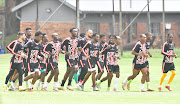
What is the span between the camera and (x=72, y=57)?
1673 cm

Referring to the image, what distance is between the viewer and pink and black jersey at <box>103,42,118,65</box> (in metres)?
16.6

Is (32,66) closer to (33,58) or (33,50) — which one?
(33,58)

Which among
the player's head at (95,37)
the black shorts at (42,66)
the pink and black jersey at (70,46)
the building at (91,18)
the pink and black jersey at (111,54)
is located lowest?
the black shorts at (42,66)

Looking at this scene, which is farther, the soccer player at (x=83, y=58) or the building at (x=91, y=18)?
the building at (x=91, y=18)

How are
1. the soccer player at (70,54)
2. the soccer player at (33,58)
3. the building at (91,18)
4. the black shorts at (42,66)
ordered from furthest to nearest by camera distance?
the building at (91,18) → the black shorts at (42,66) → the soccer player at (70,54) → the soccer player at (33,58)

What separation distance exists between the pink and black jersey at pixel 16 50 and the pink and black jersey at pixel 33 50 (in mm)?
282

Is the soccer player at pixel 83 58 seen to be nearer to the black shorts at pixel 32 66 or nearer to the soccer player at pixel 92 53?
the soccer player at pixel 92 53

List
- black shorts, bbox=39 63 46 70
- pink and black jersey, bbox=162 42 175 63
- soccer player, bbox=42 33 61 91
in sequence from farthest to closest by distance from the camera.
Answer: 1. pink and black jersey, bbox=162 42 175 63
2. black shorts, bbox=39 63 46 70
3. soccer player, bbox=42 33 61 91

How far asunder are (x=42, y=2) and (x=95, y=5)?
6039 millimetres

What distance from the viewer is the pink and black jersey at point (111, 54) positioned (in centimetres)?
1656

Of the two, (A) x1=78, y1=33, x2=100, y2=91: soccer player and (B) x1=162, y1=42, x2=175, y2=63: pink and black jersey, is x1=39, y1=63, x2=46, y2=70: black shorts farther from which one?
(B) x1=162, y1=42, x2=175, y2=63: pink and black jersey

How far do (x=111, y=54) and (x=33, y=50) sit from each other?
2399mm

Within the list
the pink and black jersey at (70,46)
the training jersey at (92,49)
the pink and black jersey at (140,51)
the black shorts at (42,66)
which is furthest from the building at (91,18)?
the pink and black jersey at (140,51)

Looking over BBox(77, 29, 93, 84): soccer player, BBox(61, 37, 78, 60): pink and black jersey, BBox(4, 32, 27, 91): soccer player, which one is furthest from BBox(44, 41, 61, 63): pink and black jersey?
BBox(4, 32, 27, 91): soccer player
